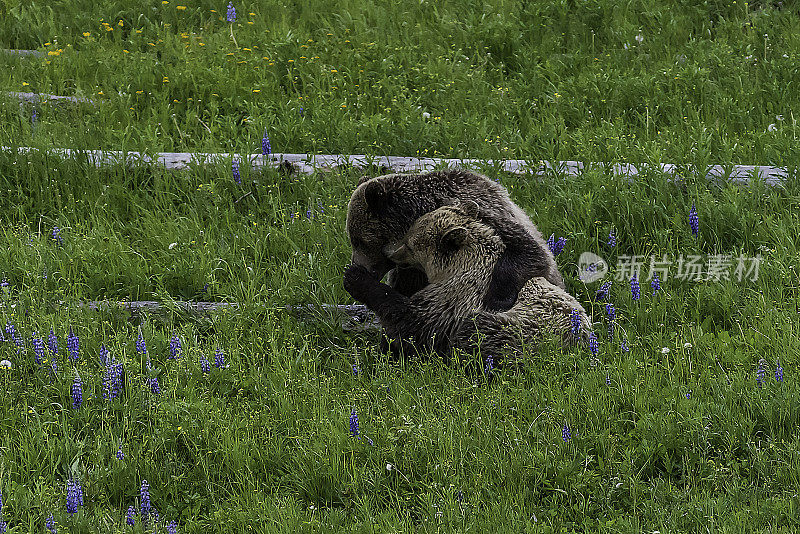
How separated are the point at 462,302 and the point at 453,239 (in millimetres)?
372

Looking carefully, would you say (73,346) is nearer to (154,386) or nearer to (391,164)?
(154,386)

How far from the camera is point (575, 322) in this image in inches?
206

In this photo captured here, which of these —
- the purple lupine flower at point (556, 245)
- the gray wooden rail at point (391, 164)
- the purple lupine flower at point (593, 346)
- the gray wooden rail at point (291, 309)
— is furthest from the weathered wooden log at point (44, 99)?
the purple lupine flower at point (593, 346)

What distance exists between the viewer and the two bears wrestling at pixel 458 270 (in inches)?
206

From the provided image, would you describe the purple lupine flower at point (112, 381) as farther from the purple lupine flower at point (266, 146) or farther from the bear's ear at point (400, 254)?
the purple lupine flower at point (266, 146)

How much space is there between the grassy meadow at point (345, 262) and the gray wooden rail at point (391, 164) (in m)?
0.10

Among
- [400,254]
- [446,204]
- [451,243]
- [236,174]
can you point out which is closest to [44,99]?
[236,174]

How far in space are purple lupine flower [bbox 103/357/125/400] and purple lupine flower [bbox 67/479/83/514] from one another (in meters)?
0.91

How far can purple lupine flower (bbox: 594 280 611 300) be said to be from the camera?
5.90 m

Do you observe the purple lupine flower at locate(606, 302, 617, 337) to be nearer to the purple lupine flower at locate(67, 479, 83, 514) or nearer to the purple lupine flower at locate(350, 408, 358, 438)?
the purple lupine flower at locate(350, 408, 358, 438)

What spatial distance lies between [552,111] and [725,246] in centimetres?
249

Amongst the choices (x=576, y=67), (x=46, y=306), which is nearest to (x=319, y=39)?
(x=576, y=67)

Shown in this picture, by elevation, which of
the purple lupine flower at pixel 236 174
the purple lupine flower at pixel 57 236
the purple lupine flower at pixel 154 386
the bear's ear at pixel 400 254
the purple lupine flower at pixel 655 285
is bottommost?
the purple lupine flower at pixel 154 386

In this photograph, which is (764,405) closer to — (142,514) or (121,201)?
(142,514)
